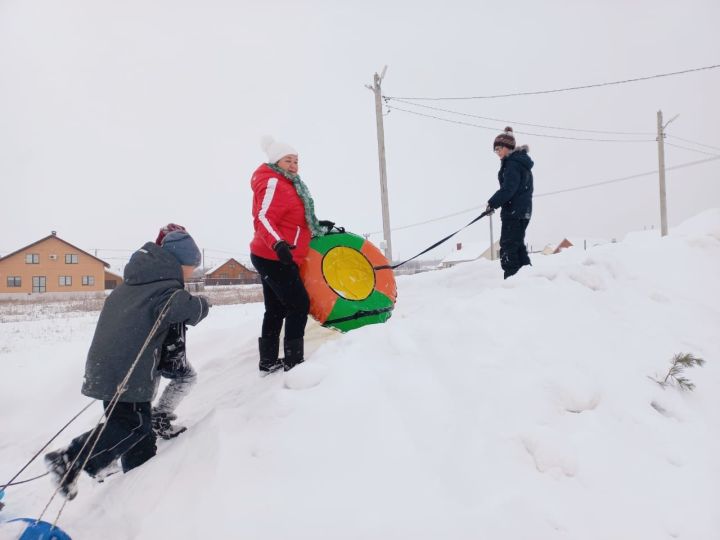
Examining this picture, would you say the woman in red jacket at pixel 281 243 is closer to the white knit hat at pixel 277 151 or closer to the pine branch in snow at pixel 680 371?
the white knit hat at pixel 277 151

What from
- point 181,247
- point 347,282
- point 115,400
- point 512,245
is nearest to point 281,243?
point 181,247

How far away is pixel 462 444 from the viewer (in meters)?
1.90

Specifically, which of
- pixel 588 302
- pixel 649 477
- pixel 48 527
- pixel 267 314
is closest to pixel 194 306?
pixel 267 314

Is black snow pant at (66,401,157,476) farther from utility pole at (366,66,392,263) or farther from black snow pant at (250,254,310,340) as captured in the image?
utility pole at (366,66,392,263)

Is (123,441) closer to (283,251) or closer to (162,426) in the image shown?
(162,426)

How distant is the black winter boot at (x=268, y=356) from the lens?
3486 millimetres

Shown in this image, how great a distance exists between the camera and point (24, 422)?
14.0ft

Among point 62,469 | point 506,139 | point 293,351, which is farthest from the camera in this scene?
point 506,139

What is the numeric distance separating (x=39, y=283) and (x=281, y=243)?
141ft

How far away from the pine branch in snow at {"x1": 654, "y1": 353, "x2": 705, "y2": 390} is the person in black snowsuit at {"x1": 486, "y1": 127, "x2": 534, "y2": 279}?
6.84 feet

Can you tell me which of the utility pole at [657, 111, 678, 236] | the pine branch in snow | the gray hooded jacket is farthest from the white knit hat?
the utility pole at [657, 111, 678, 236]

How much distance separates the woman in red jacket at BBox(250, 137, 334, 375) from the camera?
10.7 ft

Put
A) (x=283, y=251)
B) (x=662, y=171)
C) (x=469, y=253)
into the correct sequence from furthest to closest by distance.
A: 1. (x=469, y=253)
2. (x=662, y=171)
3. (x=283, y=251)

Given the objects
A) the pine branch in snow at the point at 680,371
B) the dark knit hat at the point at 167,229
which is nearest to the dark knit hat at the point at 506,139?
the pine branch in snow at the point at 680,371
